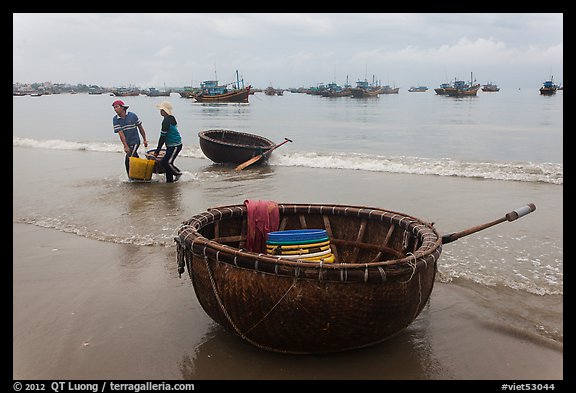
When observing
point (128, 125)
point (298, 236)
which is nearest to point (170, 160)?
point (128, 125)

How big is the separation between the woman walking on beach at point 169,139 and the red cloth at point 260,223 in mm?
5343

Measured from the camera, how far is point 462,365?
346cm

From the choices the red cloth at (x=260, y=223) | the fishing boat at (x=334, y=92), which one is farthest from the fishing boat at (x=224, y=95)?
the red cloth at (x=260, y=223)

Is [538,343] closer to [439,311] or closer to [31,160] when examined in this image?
[439,311]

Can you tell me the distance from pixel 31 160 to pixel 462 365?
48.0ft

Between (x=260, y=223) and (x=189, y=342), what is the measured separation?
140 centimetres

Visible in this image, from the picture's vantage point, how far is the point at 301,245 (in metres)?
4.17

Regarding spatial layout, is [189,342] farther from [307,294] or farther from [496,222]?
[496,222]

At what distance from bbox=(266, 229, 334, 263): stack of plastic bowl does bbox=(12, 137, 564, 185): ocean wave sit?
8.45 metres

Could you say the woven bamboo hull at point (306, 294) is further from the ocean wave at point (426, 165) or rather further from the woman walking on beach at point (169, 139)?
the ocean wave at point (426, 165)

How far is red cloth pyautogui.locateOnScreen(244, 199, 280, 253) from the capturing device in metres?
4.65

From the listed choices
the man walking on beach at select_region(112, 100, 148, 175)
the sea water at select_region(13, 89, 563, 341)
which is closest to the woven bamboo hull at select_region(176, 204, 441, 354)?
the sea water at select_region(13, 89, 563, 341)

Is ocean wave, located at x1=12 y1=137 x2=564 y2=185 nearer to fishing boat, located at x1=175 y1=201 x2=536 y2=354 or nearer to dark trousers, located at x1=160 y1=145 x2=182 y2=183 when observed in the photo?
dark trousers, located at x1=160 y1=145 x2=182 y2=183
